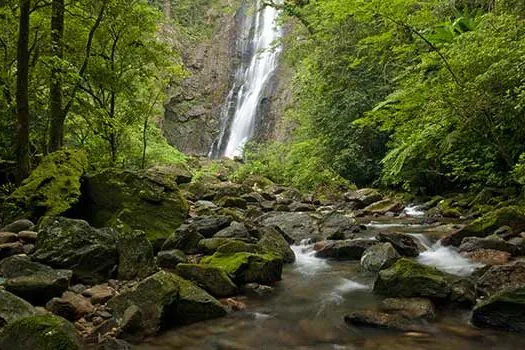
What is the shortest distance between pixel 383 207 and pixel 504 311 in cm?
788

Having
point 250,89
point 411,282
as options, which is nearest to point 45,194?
point 411,282

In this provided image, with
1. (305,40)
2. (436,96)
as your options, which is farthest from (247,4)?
(436,96)

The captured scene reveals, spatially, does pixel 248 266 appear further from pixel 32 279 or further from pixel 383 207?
pixel 383 207

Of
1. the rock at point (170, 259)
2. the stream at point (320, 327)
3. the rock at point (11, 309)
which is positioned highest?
the rock at point (11, 309)

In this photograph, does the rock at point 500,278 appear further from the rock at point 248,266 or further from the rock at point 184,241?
the rock at point 184,241

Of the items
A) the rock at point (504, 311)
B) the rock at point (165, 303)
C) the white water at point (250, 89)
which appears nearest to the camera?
the rock at point (504, 311)

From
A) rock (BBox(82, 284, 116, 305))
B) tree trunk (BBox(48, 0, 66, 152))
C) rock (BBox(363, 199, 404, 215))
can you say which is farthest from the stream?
tree trunk (BBox(48, 0, 66, 152))

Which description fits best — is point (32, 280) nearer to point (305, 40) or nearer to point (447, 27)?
point (447, 27)

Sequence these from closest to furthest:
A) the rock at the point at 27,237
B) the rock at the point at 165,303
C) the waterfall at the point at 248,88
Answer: the rock at the point at 165,303
the rock at the point at 27,237
the waterfall at the point at 248,88

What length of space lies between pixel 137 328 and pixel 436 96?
6663 millimetres

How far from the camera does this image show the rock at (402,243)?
7.19 metres

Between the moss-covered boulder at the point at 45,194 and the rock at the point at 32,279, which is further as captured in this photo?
the moss-covered boulder at the point at 45,194

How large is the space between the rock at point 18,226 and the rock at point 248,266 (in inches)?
103

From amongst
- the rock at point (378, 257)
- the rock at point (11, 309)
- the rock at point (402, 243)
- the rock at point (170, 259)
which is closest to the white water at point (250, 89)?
the rock at point (402, 243)
